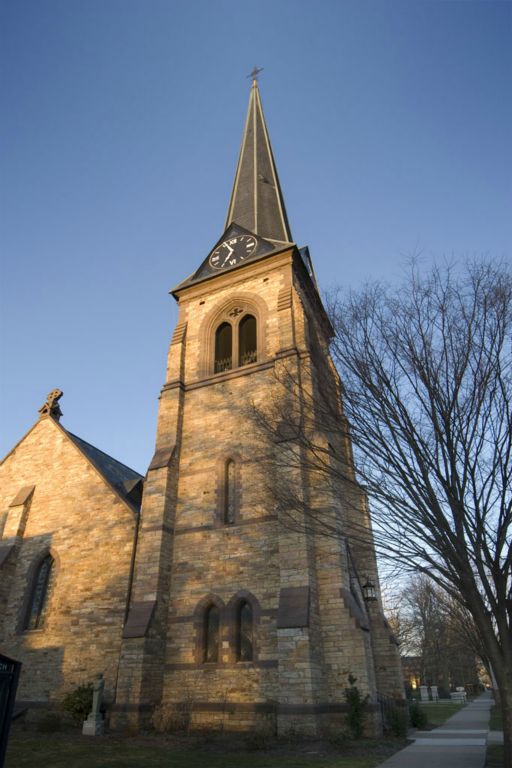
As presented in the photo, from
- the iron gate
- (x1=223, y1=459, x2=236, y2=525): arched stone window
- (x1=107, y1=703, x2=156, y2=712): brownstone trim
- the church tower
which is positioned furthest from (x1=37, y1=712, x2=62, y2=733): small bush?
the iron gate

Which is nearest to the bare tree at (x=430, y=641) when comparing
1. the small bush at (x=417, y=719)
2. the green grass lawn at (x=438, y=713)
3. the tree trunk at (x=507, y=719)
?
the green grass lawn at (x=438, y=713)

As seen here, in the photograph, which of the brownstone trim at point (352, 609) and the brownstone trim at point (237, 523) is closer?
the brownstone trim at point (352, 609)

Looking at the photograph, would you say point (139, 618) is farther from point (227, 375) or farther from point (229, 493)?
point (227, 375)

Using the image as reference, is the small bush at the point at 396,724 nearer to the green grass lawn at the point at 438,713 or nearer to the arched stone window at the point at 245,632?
the arched stone window at the point at 245,632

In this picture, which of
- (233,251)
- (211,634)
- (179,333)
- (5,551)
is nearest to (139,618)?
(211,634)

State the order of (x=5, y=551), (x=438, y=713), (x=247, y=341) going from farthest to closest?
1. (x=438, y=713)
2. (x=247, y=341)
3. (x=5, y=551)

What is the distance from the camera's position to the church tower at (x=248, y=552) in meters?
12.7

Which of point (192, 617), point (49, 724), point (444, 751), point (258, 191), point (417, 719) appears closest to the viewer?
point (444, 751)

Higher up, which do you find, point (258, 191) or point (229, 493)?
point (258, 191)

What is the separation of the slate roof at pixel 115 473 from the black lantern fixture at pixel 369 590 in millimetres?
8249

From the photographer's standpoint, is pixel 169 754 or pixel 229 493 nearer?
pixel 169 754

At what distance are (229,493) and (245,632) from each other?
426cm

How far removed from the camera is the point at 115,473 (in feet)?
73.6

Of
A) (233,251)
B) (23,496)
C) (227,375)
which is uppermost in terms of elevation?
(233,251)
